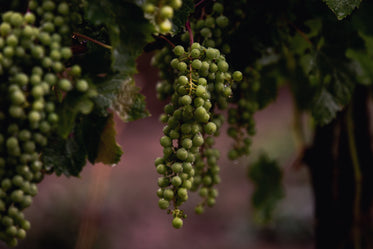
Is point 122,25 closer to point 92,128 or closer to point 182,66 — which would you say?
point 182,66

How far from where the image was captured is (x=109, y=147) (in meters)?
0.77

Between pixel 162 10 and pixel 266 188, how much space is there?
4.20 feet

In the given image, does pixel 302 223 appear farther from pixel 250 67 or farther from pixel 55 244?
pixel 250 67

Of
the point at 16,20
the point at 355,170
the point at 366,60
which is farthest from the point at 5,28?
the point at 355,170

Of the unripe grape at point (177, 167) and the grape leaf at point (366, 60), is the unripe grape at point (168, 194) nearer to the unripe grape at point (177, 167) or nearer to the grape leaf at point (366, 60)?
the unripe grape at point (177, 167)

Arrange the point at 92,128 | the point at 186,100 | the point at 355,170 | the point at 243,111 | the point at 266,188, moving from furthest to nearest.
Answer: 1. the point at 266,188
2. the point at 355,170
3. the point at 243,111
4. the point at 92,128
5. the point at 186,100

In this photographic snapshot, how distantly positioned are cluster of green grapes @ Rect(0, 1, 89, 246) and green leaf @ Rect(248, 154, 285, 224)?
1.21 meters

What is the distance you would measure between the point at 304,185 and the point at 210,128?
4181mm

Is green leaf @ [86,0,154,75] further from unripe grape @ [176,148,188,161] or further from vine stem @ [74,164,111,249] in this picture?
vine stem @ [74,164,111,249]

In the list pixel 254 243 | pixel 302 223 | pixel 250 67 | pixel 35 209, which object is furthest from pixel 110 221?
pixel 250 67

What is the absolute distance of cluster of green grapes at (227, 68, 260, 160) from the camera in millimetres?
988

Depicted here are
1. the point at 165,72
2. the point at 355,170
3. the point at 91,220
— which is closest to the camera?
the point at 165,72

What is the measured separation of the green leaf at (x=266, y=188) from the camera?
1.65 meters

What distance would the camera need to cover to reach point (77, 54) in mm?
704
